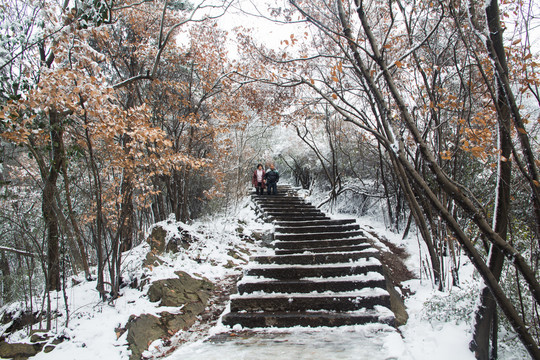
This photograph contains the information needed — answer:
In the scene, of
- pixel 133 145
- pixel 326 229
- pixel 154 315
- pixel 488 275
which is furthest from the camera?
pixel 326 229

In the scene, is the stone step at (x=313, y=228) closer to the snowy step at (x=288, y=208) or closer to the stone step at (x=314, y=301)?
the snowy step at (x=288, y=208)

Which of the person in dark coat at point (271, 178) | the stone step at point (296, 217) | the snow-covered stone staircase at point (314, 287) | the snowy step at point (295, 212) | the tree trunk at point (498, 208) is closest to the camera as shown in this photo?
the tree trunk at point (498, 208)

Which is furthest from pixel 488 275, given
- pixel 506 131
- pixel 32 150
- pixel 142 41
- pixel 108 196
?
pixel 142 41

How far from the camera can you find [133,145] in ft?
15.2

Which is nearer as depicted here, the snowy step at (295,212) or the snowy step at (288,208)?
the snowy step at (295,212)

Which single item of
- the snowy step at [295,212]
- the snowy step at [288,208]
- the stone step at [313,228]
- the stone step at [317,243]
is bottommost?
the stone step at [317,243]

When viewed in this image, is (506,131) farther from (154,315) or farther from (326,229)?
(326,229)

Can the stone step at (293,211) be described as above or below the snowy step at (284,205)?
below

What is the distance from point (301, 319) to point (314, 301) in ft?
1.31

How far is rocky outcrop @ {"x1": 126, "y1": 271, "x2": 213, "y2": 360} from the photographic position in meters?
3.70

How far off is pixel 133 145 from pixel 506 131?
4.78m

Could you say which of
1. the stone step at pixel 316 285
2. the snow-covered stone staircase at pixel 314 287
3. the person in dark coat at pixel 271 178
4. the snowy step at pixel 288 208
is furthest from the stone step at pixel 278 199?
the stone step at pixel 316 285

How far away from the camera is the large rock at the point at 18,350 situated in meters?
3.16

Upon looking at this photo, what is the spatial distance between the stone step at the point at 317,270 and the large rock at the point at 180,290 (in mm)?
1284
